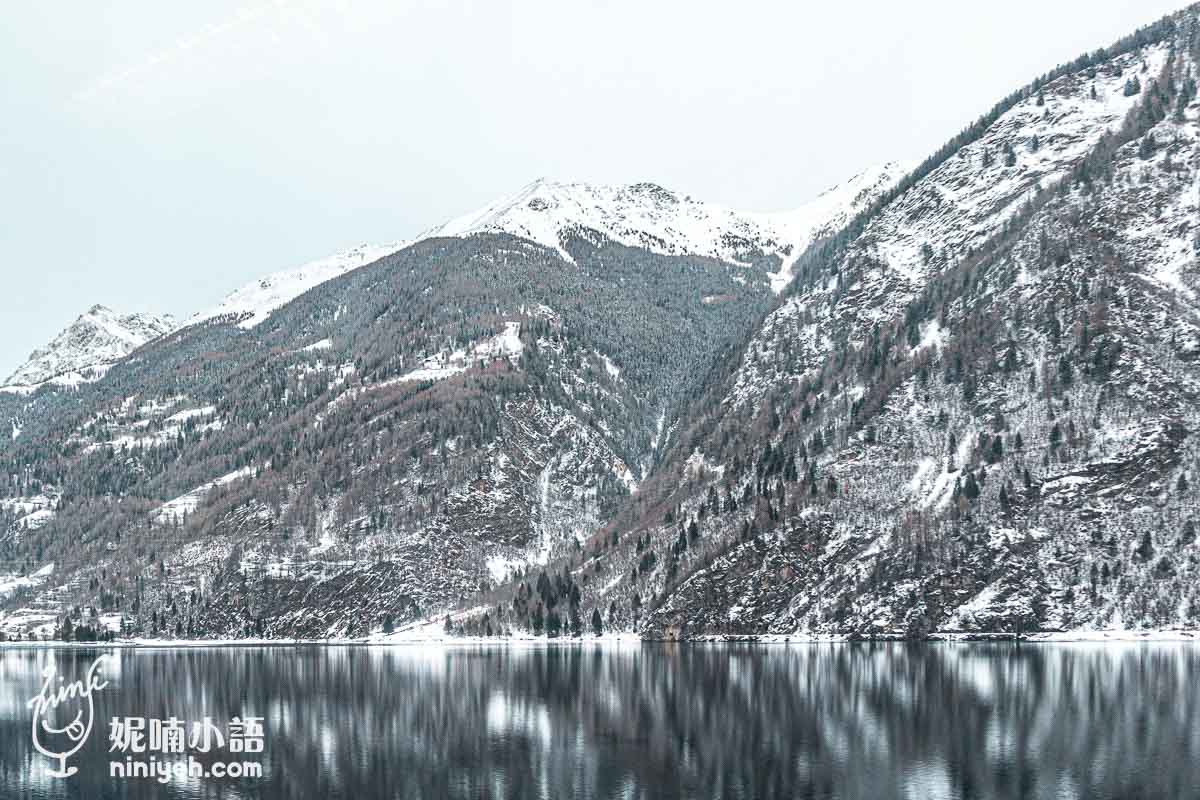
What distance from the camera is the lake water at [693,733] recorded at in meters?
81.9

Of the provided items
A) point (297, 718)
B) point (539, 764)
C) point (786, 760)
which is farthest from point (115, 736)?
point (786, 760)

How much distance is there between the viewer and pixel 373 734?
111375 mm

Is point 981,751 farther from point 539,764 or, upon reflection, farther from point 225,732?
point 225,732

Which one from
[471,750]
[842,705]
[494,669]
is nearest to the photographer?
[471,750]

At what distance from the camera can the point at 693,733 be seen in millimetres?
104688

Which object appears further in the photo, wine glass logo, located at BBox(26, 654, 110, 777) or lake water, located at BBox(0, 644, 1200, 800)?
wine glass logo, located at BBox(26, 654, 110, 777)

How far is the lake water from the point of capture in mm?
81875

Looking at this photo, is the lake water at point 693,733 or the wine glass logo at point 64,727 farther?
the wine glass logo at point 64,727

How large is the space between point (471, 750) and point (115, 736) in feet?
118

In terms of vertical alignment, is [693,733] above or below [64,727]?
above

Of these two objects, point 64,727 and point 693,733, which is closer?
point 693,733

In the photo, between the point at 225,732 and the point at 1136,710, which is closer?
the point at 1136,710

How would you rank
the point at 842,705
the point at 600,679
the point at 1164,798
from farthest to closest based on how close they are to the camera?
the point at 600,679 < the point at 842,705 < the point at 1164,798

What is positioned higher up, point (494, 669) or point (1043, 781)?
Answer: point (1043, 781)
